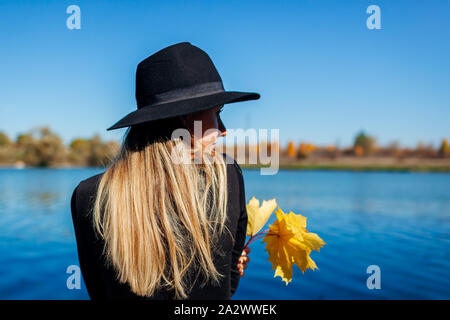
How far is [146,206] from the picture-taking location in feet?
3.54

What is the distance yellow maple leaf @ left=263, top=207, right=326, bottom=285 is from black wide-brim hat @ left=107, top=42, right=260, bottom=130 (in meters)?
0.60

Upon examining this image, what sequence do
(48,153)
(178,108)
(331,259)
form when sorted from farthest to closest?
(48,153), (331,259), (178,108)

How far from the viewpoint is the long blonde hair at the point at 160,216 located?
1.08m

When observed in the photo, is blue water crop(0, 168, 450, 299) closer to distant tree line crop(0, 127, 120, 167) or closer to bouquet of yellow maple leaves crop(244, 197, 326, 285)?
bouquet of yellow maple leaves crop(244, 197, 326, 285)

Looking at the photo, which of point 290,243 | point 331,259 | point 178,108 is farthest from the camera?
point 331,259

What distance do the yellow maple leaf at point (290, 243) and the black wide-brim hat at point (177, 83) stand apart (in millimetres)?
602

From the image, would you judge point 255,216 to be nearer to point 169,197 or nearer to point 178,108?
point 169,197

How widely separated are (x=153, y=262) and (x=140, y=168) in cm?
33

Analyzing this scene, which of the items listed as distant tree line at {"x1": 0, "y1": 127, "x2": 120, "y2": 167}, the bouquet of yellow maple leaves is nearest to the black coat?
the bouquet of yellow maple leaves

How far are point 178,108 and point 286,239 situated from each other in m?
0.79

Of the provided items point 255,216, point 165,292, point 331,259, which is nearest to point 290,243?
point 255,216

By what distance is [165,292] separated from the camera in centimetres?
115
